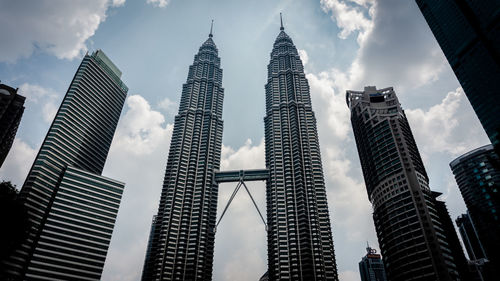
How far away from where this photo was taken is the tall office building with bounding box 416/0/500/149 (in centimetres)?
10106

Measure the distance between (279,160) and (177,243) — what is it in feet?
243

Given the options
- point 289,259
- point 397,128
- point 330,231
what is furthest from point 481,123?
point 289,259

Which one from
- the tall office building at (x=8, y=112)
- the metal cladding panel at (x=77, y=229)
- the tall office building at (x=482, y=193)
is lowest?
the metal cladding panel at (x=77, y=229)

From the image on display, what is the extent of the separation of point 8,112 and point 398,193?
190192 mm

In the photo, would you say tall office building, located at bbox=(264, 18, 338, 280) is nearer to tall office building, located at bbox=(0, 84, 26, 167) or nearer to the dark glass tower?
the dark glass tower

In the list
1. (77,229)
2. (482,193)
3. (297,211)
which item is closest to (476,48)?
(297,211)

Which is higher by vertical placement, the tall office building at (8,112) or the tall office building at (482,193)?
the tall office building at (8,112)

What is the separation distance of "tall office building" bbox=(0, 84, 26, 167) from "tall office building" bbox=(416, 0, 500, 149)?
7773 inches

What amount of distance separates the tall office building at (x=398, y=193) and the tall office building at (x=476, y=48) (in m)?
38.4

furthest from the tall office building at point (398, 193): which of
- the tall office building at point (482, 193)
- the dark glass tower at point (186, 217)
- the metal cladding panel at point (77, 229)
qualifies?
the metal cladding panel at point (77, 229)

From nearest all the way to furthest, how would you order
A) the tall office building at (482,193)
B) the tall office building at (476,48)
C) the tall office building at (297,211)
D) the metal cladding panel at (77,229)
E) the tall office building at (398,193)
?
1. the tall office building at (476,48)
2. the tall office building at (398,193)
3. the metal cladding panel at (77,229)
4. the tall office building at (297,211)
5. the tall office building at (482,193)

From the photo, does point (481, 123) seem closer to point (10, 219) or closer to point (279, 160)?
point (279, 160)

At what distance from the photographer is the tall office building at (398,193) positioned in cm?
11638

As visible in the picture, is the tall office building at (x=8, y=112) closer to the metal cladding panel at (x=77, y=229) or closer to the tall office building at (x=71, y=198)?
the tall office building at (x=71, y=198)
